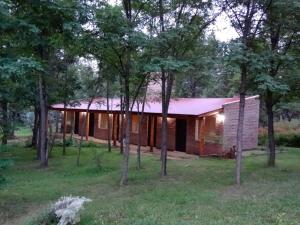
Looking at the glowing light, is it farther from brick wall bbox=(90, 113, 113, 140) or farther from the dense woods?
brick wall bbox=(90, 113, 113, 140)

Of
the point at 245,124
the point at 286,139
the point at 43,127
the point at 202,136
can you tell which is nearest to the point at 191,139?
the point at 202,136

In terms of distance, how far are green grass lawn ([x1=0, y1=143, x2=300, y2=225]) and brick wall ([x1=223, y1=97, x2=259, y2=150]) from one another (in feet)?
15.2

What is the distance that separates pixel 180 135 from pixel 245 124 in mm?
3927

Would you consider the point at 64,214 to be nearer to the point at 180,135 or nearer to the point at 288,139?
Result: the point at 180,135

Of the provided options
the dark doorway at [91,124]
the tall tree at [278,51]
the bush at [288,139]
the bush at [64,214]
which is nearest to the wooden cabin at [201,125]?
the bush at [288,139]

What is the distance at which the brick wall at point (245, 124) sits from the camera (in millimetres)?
21391

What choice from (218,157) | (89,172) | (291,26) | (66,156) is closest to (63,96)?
(66,156)

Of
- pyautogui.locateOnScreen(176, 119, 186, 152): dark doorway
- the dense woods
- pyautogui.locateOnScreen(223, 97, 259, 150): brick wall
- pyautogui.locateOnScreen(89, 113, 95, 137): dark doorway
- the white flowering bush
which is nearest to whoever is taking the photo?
the white flowering bush

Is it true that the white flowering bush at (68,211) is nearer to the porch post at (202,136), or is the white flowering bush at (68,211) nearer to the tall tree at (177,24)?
the tall tree at (177,24)

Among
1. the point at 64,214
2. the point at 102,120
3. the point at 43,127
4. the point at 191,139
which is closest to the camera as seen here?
the point at 64,214

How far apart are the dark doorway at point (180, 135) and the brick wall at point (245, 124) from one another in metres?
2.62

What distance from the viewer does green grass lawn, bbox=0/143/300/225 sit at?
25.3ft

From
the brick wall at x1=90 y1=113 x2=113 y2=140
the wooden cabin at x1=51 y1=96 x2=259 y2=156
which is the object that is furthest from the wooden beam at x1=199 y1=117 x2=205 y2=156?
the brick wall at x1=90 y1=113 x2=113 y2=140

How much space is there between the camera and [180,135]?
910 inches
